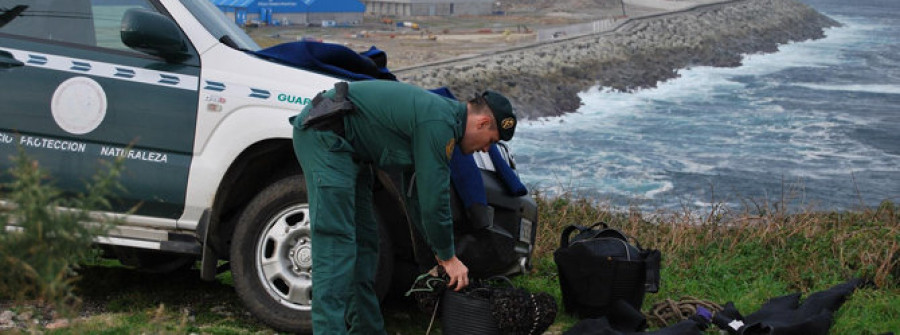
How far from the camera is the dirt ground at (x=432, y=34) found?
196 feet

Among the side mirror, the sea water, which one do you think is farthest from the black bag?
the sea water

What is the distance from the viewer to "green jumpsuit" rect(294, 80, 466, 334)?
15.2ft

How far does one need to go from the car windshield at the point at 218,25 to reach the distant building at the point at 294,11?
6348 cm

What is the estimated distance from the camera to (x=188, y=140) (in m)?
5.67

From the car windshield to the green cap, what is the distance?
1836 millimetres

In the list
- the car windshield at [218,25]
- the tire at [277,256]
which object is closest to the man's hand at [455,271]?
the tire at [277,256]

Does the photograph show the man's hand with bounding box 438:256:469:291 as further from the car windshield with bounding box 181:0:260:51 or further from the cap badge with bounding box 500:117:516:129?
the car windshield with bounding box 181:0:260:51

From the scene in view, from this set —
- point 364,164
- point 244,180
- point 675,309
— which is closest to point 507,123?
point 364,164

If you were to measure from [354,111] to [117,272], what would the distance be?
9.89 ft

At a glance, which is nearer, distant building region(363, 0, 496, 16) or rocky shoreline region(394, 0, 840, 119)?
rocky shoreline region(394, 0, 840, 119)

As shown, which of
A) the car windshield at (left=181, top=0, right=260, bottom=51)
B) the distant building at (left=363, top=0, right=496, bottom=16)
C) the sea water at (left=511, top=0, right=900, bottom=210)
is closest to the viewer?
the car windshield at (left=181, top=0, right=260, bottom=51)

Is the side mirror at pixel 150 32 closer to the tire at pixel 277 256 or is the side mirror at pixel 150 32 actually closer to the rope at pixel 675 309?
the tire at pixel 277 256

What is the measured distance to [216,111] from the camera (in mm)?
5668

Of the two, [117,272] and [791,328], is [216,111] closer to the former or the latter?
[117,272]
